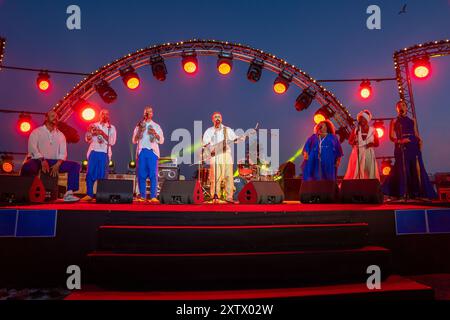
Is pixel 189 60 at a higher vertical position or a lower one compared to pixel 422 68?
higher

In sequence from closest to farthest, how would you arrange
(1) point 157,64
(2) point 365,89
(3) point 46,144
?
(3) point 46,144
(1) point 157,64
(2) point 365,89

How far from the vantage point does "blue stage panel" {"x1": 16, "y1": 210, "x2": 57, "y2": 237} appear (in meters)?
3.02

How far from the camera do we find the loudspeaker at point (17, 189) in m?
4.10

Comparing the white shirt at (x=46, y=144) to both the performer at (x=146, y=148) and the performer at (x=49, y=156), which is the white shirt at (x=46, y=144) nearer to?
the performer at (x=49, y=156)

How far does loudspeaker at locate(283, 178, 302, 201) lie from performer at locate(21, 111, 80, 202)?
6529 millimetres

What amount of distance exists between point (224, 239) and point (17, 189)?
11.6 ft

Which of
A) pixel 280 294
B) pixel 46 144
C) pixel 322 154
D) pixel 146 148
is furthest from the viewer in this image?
pixel 322 154

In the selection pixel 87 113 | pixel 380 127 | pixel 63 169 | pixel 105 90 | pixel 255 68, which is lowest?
pixel 63 169

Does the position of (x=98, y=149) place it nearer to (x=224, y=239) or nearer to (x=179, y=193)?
(x=179, y=193)

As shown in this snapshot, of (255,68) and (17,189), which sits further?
(255,68)

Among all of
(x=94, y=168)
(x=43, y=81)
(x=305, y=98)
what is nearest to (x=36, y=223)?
(x=94, y=168)

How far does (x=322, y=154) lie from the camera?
242 inches
